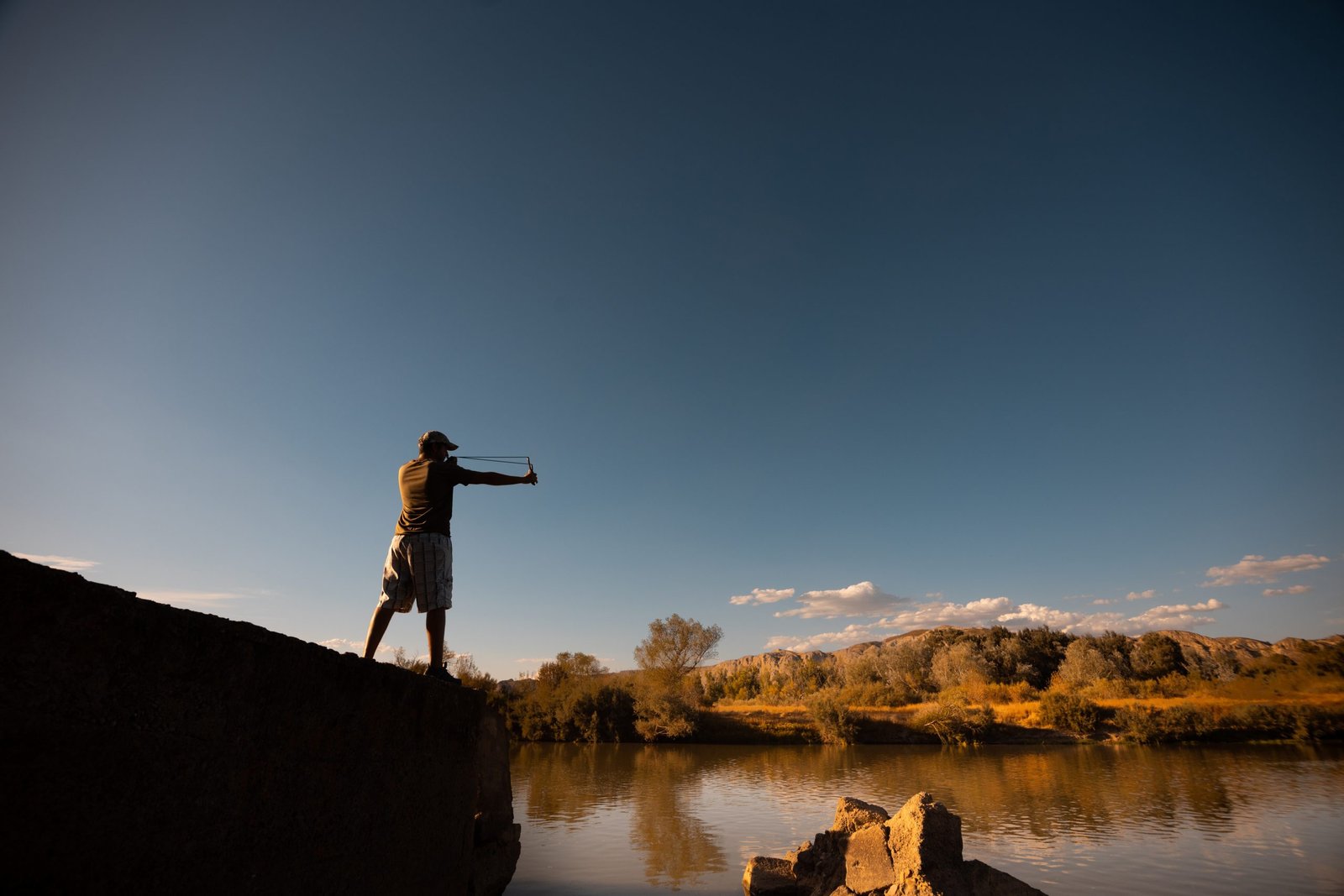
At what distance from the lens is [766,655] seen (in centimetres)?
15000

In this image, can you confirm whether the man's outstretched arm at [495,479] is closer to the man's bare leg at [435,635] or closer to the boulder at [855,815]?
the man's bare leg at [435,635]

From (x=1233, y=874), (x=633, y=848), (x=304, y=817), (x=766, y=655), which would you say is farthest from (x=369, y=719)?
(x=766, y=655)

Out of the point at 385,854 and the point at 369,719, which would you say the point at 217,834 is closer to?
the point at 369,719

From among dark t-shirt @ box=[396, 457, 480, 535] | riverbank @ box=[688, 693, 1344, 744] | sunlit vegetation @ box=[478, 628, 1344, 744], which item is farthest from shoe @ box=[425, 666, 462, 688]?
riverbank @ box=[688, 693, 1344, 744]

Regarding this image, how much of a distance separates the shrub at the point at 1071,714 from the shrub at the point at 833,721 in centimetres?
923

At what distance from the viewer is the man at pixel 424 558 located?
4098mm

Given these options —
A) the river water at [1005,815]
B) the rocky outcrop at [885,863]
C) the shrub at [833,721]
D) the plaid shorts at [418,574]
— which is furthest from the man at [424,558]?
the shrub at [833,721]

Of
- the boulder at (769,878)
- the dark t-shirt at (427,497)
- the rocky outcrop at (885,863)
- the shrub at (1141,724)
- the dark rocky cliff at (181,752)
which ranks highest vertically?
the dark t-shirt at (427,497)

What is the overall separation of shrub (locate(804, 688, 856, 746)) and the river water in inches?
239

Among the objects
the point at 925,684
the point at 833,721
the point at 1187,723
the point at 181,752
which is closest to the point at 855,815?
the point at 181,752

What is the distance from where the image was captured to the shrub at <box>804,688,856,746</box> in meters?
30.5

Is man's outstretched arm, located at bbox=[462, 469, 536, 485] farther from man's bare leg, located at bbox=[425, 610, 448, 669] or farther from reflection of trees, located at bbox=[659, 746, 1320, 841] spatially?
reflection of trees, located at bbox=[659, 746, 1320, 841]

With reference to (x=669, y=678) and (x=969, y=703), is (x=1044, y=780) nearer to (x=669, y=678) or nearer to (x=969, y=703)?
(x=969, y=703)

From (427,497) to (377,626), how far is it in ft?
2.90
